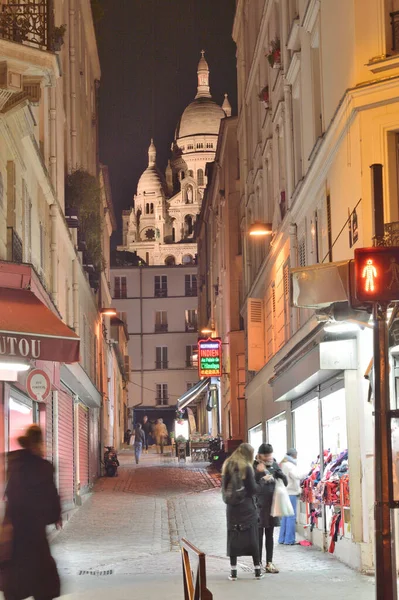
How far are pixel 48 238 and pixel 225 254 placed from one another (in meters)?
23.2

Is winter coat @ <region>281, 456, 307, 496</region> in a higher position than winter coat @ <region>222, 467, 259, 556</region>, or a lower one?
higher

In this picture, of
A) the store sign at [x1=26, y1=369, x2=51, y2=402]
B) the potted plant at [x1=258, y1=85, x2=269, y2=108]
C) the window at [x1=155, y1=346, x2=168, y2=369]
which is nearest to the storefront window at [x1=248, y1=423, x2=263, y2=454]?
the potted plant at [x1=258, y1=85, x2=269, y2=108]

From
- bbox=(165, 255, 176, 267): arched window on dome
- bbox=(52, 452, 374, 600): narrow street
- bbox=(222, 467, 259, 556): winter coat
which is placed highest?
bbox=(165, 255, 176, 267): arched window on dome

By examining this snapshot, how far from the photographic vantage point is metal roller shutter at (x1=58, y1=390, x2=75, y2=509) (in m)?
23.9

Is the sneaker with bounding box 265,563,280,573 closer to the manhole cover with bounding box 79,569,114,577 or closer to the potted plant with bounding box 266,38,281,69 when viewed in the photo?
the manhole cover with bounding box 79,569,114,577

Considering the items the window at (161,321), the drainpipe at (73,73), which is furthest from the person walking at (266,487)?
the window at (161,321)

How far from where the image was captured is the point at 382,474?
28.2ft

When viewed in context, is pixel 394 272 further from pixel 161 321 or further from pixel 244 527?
pixel 161 321

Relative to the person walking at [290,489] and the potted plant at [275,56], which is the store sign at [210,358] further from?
the person walking at [290,489]

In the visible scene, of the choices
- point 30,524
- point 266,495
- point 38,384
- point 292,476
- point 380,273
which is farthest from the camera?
point 292,476

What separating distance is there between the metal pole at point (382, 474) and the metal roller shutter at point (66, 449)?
50.0ft

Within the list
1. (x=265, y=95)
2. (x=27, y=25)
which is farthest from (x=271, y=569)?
(x=265, y=95)

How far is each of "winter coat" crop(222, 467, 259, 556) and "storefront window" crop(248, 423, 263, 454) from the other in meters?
15.7

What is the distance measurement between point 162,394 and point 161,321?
674 centimetres
